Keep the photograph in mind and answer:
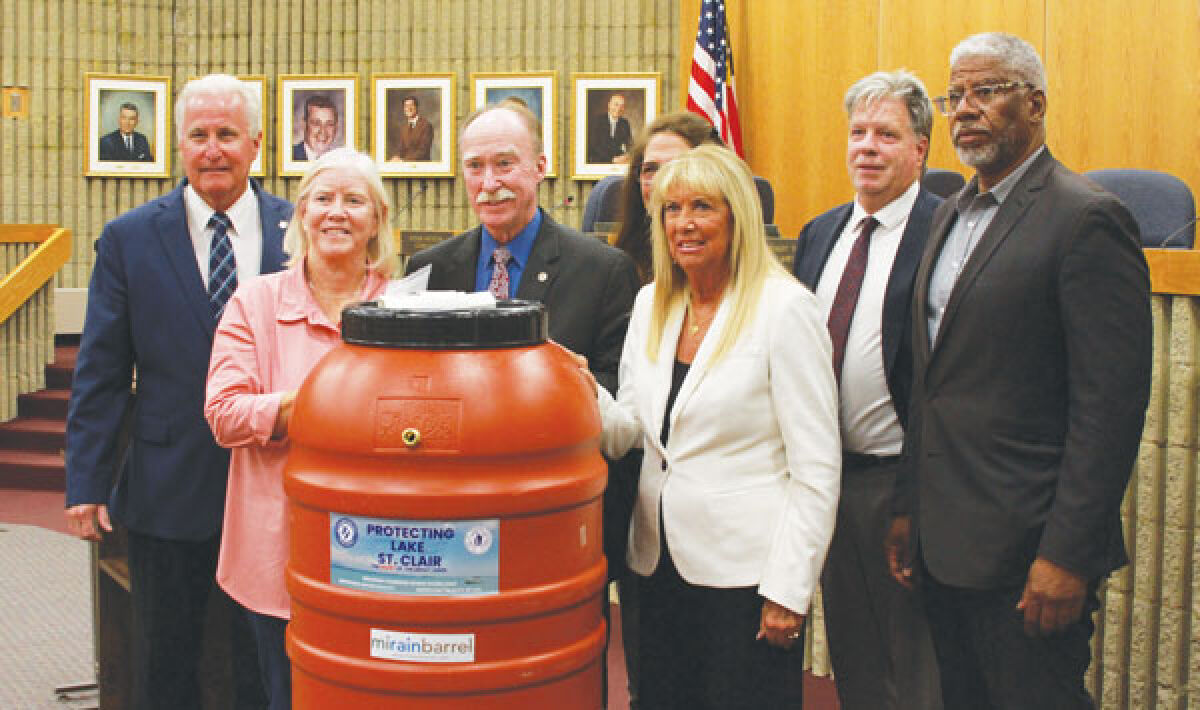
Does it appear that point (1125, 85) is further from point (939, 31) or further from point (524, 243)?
point (524, 243)

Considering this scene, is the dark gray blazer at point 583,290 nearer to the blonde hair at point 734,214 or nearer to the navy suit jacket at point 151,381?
the blonde hair at point 734,214

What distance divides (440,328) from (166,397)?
1.16 meters

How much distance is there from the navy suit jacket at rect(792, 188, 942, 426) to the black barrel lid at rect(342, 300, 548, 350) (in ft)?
3.42

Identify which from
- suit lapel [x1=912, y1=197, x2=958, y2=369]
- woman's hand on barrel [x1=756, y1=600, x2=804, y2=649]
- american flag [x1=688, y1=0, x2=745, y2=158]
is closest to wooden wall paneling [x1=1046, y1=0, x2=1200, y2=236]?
american flag [x1=688, y1=0, x2=745, y2=158]

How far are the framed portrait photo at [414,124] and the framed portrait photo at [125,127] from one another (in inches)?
80.3

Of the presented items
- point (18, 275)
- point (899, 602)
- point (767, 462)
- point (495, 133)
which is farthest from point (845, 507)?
point (18, 275)

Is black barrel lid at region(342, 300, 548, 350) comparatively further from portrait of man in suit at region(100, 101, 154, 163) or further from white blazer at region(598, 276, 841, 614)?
portrait of man in suit at region(100, 101, 154, 163)

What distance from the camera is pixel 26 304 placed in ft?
A: 27.7

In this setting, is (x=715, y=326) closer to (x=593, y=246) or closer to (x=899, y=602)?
(x=593, y=246)

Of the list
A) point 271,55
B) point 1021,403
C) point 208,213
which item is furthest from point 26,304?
point 1021,403

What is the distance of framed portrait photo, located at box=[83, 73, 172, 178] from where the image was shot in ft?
33.3

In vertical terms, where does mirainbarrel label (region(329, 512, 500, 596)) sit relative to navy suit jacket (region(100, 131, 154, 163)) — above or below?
below

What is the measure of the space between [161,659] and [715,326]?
154 centimetres

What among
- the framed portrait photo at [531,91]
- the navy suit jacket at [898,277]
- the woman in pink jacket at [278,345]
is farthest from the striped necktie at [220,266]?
the framed portrait photo at [531,91]
